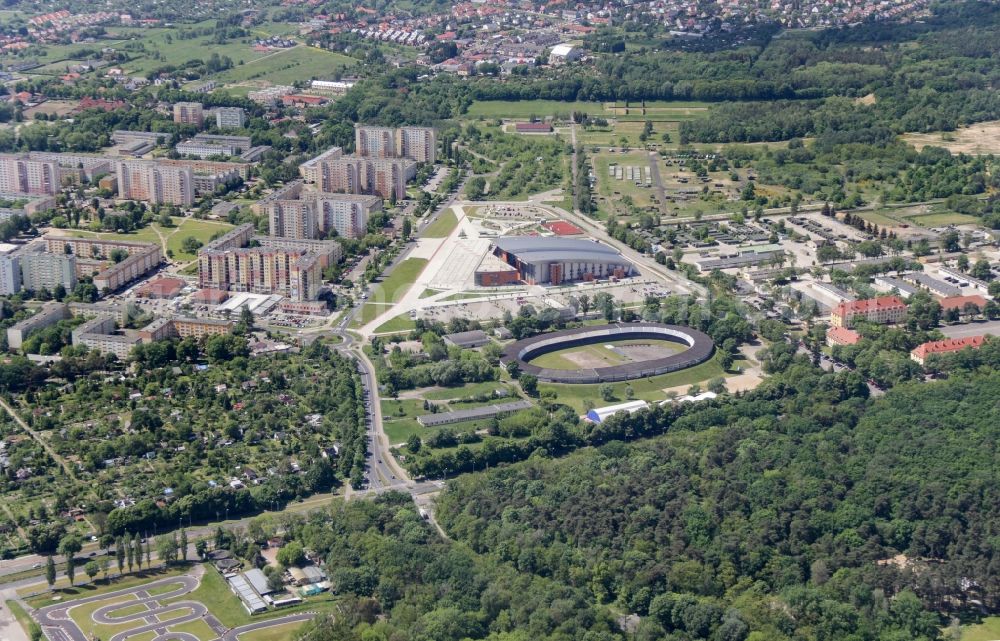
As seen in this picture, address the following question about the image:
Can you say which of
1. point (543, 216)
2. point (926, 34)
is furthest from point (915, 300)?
point (926, 34)

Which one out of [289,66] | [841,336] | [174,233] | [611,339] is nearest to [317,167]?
[174,233]

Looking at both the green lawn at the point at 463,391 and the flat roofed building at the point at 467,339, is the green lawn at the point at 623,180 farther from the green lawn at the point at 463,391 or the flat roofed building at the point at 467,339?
the green lawn at the point at 463,391

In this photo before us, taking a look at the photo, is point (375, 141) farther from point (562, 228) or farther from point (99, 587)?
point (99, 587)

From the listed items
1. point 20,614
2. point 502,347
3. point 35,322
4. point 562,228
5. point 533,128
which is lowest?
point 20,614

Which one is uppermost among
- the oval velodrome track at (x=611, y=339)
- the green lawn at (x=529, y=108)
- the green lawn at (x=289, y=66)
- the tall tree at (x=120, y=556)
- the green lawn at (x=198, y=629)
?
the green lawn at (x=289, y=66)

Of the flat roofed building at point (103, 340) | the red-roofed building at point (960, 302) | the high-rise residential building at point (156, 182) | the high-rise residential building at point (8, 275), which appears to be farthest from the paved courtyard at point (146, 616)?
the high-rise residential building at point (156, 182)

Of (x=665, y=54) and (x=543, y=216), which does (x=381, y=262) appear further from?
(x=665, y=54)
